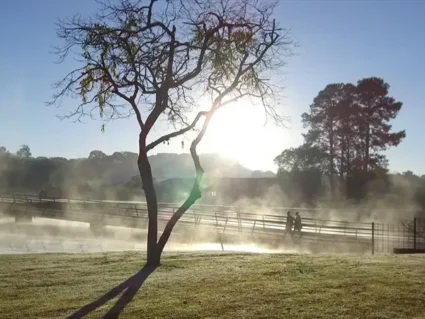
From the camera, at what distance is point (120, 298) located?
8.84 m

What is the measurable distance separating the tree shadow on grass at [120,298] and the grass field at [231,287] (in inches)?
4.9

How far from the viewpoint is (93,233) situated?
129 ft

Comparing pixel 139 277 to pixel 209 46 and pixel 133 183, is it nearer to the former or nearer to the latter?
pixel 209 46

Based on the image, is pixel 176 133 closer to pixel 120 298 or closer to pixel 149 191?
pixel 149 191

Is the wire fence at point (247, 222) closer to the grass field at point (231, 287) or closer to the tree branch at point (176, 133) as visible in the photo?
the grass field at point (231, 287)

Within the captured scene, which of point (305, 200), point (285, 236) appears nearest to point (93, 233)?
point (285, 236)

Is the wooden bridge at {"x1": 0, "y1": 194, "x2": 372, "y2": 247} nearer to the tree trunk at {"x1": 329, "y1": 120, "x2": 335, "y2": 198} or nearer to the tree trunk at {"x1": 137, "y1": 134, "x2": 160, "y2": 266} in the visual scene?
the tree trunk at {"x1": 329, "y1": 120, "x2": 335, "y2": 198}

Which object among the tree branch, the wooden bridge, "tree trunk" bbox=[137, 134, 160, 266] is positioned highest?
the tree branch

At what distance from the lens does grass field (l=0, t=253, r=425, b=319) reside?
7664 millimetres

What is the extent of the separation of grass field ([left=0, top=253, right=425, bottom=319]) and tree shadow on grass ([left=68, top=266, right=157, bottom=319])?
0.12 meters

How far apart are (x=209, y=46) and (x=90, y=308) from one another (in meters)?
8.04

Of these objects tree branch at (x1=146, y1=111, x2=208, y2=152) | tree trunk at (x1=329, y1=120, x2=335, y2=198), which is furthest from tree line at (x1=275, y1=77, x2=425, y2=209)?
tree branch at (x1=146, y1=111, x2=208, y2=152)

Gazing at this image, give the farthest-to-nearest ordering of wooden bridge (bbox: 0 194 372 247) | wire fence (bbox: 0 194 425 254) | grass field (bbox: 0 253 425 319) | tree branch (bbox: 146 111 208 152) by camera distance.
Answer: wooden bridge (bbox: 0 194 372 247) < wire fence (bbox: 0 194 425 254) < tree branch (bbox: 146 111 208 152) < grass field (bbox: 0 253 425 319)

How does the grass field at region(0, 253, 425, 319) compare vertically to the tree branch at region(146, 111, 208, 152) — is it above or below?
below
